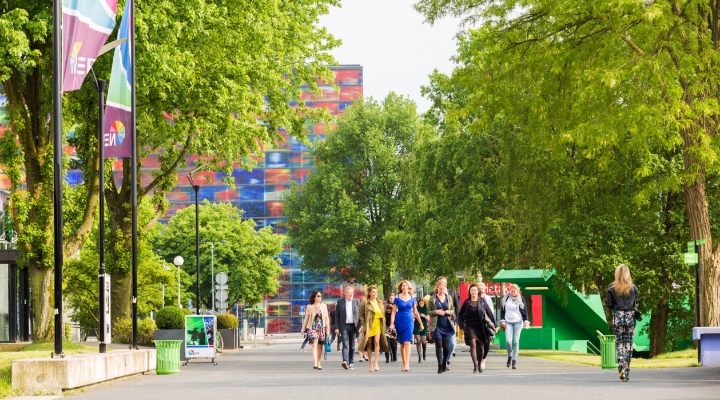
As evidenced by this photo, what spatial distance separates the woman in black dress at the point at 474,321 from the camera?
22.2 metres

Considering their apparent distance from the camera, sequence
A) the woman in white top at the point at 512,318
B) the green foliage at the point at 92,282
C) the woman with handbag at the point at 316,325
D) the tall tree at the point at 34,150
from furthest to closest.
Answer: the green foliage at the point at 92,282
the tall tree at the point at 34,150
the woman with handbag at the point at 316,325
the woman in white top at the point at 512,318

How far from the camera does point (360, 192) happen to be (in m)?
77.4

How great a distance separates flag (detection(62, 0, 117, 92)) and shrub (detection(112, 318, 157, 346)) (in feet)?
48.3

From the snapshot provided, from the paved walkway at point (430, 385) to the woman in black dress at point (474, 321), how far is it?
58cm

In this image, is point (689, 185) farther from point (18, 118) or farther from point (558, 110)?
point (18, 118)

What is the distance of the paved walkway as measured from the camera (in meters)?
15.8

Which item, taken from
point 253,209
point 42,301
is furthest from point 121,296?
point 253,209

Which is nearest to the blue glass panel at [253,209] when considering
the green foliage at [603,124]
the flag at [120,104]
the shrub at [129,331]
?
the green foliage at [603,124]

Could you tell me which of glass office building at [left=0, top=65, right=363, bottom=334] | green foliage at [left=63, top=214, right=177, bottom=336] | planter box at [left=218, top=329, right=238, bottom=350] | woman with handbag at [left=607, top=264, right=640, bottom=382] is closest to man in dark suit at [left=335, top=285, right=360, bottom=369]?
woman with handbag at [left=607, top=264, right=640, bottom=382]

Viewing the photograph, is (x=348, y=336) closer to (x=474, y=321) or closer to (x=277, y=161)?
(x=474, y=321)

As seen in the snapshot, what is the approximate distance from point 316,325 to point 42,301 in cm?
676

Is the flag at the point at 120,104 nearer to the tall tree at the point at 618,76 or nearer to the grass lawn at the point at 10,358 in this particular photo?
the grass lawn at the point at 10,358

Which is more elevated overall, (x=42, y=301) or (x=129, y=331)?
(x=42, y=301)

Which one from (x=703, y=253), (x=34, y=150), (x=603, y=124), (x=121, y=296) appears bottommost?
(x=121, y=296)
